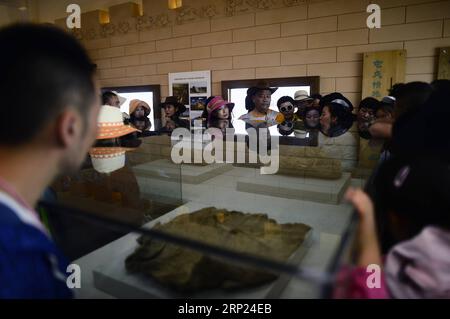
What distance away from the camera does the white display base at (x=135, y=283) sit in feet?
2.49

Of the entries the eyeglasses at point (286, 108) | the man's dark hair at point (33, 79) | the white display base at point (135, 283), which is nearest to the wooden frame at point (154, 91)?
the eyeglasses at point (286, 108)

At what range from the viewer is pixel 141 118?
3.02 m

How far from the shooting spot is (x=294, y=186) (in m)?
1.70

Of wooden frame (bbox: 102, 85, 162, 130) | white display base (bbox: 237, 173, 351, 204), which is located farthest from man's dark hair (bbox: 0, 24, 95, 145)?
wooden frame (bbox: 102, 85, 162, 130)

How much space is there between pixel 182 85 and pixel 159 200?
2.97 metres

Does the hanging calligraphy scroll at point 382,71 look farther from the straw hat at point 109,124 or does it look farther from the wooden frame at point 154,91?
the wooden frame at point 154,91

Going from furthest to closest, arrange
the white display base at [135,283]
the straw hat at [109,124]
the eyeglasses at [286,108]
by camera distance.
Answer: the eyeglasses at [286,108] → the straw hat at [109,124] → the white display base at [135,283]

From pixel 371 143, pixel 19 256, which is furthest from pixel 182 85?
pixel 19 256

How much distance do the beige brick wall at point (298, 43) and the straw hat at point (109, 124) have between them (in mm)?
2516

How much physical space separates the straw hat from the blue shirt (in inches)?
40.8

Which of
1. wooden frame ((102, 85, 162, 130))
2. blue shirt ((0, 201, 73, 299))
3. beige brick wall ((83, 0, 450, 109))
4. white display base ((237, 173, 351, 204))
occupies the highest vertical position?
beige brick wall ((83, 0, 450, 109))

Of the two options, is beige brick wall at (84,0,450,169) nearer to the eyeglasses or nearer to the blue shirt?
the eyeglasses

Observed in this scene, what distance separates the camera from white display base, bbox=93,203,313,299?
76 cm

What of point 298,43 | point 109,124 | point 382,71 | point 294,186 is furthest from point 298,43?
point 109,124
